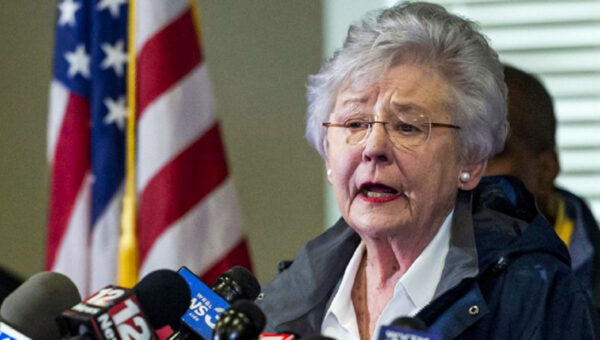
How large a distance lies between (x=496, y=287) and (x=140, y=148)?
200cm

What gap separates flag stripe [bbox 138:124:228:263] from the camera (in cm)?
356

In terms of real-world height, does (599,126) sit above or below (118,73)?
below

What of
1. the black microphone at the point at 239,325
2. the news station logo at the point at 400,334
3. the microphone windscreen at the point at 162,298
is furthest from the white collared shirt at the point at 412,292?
the news station logo at the point at 400,334

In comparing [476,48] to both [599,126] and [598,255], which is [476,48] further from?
[599,126]

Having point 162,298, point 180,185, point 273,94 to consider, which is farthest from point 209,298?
point 273,94

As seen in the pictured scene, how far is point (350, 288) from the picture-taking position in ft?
6.73

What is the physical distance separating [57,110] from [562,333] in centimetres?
241

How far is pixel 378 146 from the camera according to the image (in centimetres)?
185

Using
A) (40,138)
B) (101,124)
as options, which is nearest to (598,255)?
(101,124)

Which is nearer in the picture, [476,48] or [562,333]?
[562,333]

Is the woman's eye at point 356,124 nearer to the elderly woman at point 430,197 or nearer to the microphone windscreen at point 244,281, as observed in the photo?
the elderly woman at point 430,197

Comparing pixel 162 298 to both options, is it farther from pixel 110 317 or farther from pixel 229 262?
pixel 229 262

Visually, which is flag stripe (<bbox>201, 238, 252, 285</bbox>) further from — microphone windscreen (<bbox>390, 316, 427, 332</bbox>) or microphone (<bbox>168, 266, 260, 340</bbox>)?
microphone windscreen (<bbox>390, 316, 427, 332</bbox>)

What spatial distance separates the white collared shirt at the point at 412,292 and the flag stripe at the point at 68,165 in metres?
1.86
